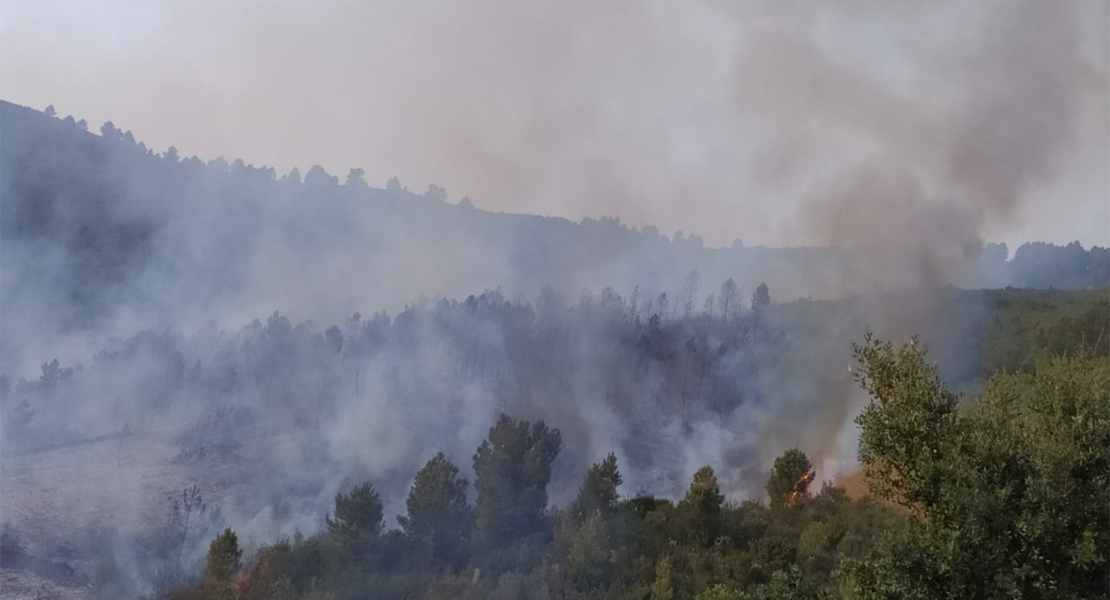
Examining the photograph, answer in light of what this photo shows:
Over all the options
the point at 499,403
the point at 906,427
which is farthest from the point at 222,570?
the point at 499,403

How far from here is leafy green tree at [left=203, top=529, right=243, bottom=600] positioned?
22.9 meters

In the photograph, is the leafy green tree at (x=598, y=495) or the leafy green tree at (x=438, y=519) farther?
the leafy green tree at (x=598, y=495)

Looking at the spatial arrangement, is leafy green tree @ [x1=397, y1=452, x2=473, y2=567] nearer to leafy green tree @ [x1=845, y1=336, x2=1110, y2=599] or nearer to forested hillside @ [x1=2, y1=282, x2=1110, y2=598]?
forested hillside @ [x1=2, y1=282, x2=1110, y2=598]

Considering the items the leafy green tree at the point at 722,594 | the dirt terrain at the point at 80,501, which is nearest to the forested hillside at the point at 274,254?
the dirt terrain at the point at 80,501

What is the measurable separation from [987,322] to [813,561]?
1697 inches

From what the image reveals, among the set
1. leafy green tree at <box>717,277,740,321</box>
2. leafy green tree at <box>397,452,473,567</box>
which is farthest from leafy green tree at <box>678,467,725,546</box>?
leafy green tree at <box>717,277,740,321</box>

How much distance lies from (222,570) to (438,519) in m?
8.24

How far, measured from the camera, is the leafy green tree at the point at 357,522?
88.4ft

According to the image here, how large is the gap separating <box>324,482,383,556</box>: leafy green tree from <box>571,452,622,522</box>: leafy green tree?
28.0ft

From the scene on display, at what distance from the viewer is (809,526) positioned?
30.0 meters

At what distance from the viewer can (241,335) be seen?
5656 centimetres

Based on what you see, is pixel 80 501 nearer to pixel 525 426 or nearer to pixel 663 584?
pixel 525 426

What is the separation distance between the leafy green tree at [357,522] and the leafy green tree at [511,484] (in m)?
4.35

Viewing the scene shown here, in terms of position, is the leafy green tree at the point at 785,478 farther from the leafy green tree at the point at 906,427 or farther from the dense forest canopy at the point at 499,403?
the leafy green tree at the point at 906,427
